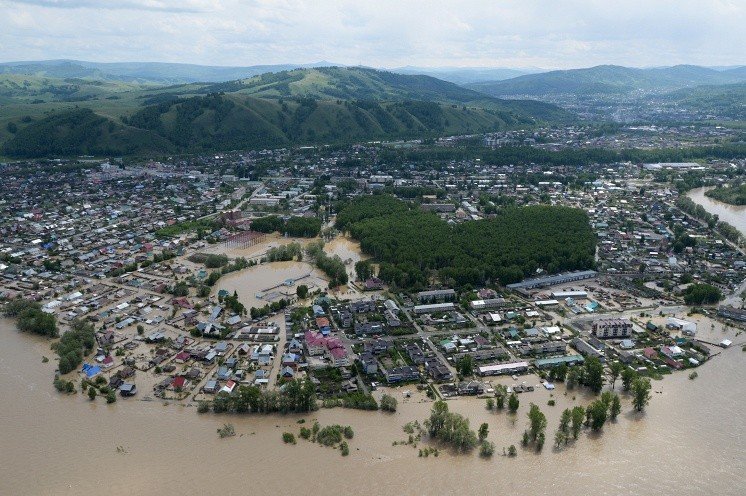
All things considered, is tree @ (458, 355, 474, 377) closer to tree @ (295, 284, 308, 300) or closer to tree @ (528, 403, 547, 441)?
tree @ (528, 403, 547, 441)

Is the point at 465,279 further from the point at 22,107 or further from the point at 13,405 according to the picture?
the point at 22,107

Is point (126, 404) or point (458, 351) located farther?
point (458, 351)

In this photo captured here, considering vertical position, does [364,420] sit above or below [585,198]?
below

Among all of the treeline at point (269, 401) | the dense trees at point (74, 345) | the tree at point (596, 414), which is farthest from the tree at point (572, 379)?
the dense trees at point (74, 345)

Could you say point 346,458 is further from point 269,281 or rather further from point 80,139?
point 80,139

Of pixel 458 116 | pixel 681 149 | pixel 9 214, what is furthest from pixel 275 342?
pixel 458 116

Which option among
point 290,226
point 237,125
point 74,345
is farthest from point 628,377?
point 237,125

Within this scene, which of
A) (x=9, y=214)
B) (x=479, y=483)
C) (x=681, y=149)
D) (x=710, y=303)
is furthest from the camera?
(x=681, y=149)
